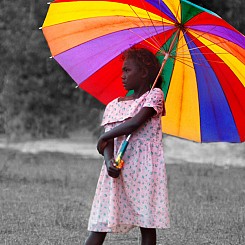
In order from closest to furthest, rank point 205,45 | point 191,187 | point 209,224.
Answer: point 205,45 → point 209,224 → point 191,187

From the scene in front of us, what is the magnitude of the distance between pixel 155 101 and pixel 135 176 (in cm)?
42

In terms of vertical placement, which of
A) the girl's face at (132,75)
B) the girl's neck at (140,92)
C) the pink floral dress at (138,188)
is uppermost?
the girl's face at (132,75)

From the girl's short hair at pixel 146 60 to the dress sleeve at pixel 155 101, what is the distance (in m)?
0.13

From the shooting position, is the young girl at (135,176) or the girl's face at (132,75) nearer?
the young girl at (135,176)

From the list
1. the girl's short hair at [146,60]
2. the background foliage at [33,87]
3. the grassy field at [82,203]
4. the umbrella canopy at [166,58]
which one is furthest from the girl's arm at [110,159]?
the background foliage at [33,87]

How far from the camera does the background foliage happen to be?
11.2 metres

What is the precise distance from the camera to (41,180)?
407 inches

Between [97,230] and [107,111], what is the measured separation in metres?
0.68

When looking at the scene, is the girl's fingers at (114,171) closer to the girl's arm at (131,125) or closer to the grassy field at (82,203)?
the girl's arm at (131,125)

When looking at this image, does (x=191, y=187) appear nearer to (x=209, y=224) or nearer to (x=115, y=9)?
(x=209, y=224)

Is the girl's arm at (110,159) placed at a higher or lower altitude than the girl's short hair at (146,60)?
lower

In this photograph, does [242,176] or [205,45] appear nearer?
[205,45]

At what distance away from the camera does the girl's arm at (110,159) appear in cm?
413

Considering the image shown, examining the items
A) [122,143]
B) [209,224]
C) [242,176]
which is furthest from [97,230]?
[242,176]
